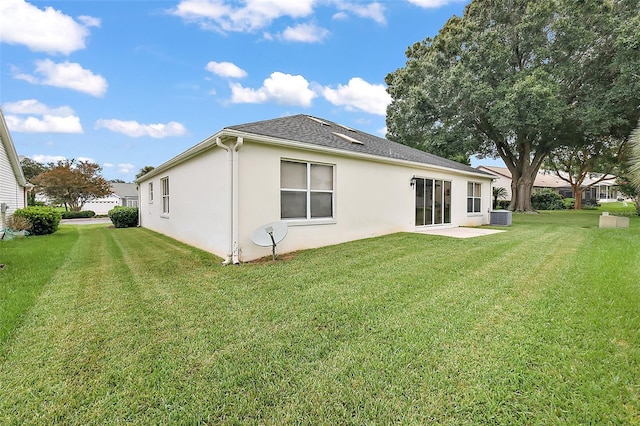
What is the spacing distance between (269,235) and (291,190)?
1.46 metres

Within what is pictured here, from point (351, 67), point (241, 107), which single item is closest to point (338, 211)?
point (351, 67)

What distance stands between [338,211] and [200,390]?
6263 millimetres

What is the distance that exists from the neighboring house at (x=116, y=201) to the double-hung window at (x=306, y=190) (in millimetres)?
40501

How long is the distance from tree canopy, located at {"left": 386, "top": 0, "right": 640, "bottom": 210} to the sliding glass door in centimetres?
791

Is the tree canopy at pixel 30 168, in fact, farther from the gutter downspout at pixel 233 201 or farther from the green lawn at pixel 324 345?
the gutter downspout at pixel 233 201

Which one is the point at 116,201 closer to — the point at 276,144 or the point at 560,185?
the point at 276,144

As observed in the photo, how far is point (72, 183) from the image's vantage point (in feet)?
94.1

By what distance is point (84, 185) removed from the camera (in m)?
29.6

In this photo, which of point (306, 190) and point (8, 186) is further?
point (8, 186)

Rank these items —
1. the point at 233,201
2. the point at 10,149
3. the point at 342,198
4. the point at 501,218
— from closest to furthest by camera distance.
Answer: the point at 233,201
the point at 342,198
the point at 10,149
the point at 501,218

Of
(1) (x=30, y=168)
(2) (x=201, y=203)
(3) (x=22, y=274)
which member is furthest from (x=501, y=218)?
(1) (x=30, y=168)

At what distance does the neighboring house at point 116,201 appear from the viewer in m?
39.2

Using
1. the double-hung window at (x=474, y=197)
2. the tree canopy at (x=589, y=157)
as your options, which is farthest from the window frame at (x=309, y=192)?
the tree canopy at (x=589, y=157)

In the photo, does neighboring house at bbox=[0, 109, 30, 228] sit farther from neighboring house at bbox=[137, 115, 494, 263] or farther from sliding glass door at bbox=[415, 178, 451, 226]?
sliding glass door at bbox=[415, 178, 451, 226]
